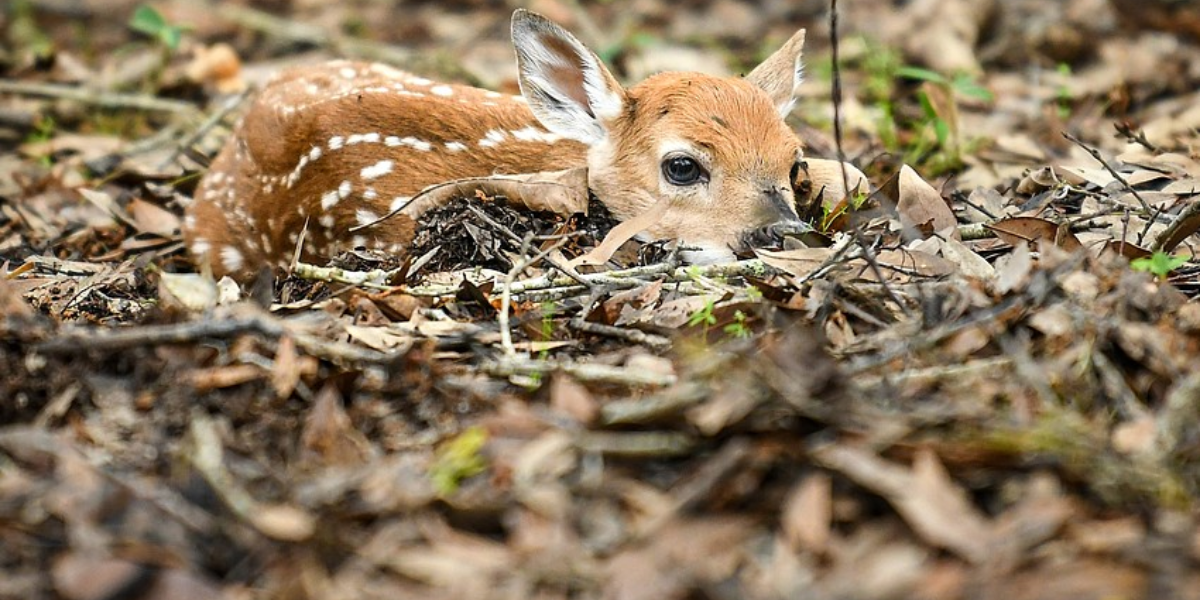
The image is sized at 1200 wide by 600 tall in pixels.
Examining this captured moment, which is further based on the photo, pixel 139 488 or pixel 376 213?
pixel 376 213

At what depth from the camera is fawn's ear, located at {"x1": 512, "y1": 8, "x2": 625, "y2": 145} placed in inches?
184

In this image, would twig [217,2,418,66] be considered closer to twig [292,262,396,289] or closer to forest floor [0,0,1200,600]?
forest floor [0,0,1200,600]

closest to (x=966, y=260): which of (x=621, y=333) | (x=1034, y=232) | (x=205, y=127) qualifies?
(x=1034, y=232)

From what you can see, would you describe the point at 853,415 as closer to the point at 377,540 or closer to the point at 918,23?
the point at 377,540

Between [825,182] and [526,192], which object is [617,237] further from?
[825,182]

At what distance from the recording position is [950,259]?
365 centimetres

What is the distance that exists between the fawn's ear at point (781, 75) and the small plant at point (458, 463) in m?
2.80

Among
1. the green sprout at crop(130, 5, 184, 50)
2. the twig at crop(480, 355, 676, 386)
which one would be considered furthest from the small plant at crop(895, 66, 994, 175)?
the green sprout at crop(130, 5, 184, 50)

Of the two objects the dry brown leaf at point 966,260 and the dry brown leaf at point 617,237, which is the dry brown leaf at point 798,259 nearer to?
the dry brown leaf at point 966,260

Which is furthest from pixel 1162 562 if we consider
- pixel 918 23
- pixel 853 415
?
pixel 918 23

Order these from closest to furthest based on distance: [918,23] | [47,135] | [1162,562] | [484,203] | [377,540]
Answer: [1162,562] → [377,540] → [484,203] → [47,135] → [918,23]

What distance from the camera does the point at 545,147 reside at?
4707mm

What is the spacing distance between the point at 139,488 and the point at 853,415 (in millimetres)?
1414

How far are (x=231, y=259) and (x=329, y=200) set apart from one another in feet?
2.44
